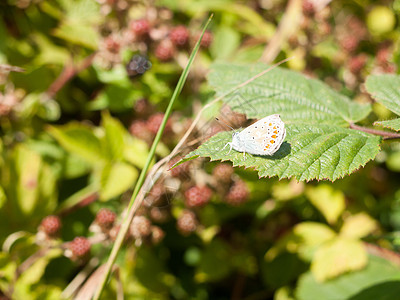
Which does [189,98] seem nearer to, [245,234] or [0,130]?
[245,234]

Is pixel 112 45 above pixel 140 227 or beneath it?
above

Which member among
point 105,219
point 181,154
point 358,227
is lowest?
point 358,227

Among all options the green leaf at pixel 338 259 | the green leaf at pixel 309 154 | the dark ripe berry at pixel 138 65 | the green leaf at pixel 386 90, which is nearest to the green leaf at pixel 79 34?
the dark ripe berry at pixel 138 65

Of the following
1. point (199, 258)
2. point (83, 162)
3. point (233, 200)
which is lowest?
point (199, 258)

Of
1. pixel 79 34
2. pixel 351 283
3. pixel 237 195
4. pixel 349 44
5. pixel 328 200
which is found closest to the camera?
pixel 237 195

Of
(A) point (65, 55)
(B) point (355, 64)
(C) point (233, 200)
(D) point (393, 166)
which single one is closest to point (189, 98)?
(C) point (233, 200)

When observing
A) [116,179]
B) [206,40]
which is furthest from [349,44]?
[116,179]

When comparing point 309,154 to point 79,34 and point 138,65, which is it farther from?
point 79,34
